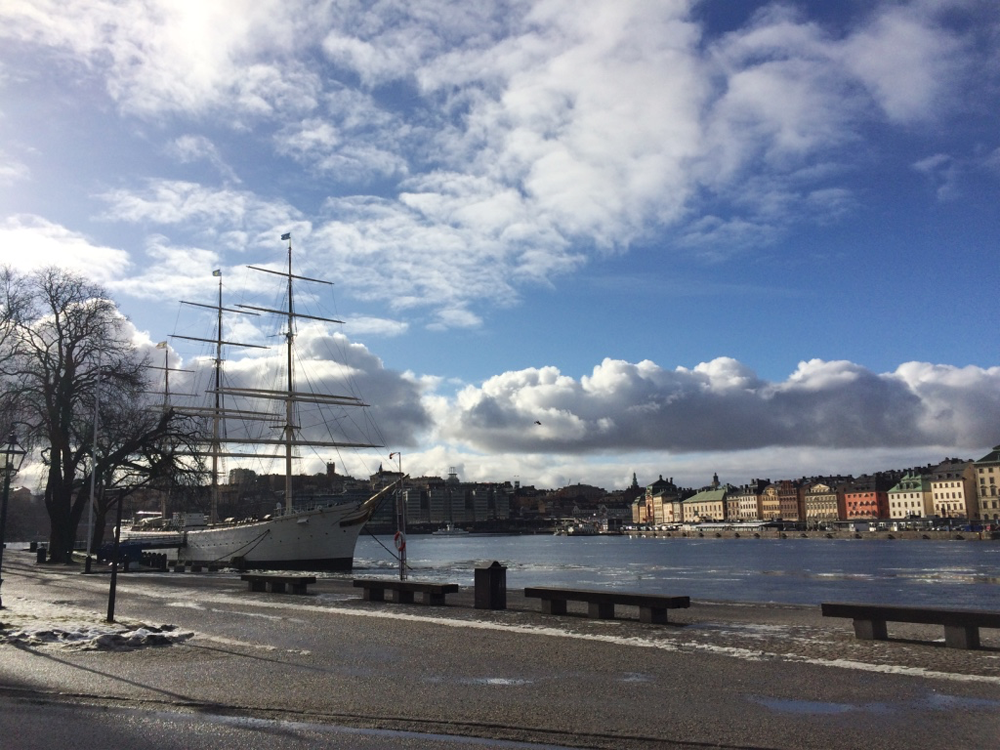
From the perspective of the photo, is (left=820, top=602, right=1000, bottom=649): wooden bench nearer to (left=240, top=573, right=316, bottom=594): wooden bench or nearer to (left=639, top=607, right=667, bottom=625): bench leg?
(left=639, top=607, right=667, bottom=625): bench leg

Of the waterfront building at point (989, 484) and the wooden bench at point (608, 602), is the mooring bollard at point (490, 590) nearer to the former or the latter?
the wooden bench at point (608, 602)

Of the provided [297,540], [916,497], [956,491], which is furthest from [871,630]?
[916,497]

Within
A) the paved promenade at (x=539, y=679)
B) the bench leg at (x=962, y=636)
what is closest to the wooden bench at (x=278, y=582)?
the paved promenade at (x=539, y=679)

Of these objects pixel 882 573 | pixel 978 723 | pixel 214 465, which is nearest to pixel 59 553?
pixel 214 465

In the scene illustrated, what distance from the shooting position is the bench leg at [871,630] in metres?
13.3

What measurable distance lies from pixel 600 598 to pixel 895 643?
5.41m

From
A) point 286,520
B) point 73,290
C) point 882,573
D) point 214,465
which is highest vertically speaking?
point 73,290

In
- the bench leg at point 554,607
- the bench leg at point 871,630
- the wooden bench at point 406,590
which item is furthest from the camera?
the wooden bench at point 406,590

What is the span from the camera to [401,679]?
10.5 meters

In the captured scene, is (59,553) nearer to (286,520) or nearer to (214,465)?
(286,520)

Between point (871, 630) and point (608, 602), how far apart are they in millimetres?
4899

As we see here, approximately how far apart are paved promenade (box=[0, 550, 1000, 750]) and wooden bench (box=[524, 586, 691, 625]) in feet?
1.09

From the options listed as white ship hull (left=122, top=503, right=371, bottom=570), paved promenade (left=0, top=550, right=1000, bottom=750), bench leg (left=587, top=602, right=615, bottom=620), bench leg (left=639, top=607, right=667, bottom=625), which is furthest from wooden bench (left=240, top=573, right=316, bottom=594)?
white ship hull (left=122, top=503, right=371, bottom=570)

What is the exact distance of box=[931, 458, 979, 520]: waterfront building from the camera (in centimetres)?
18175
